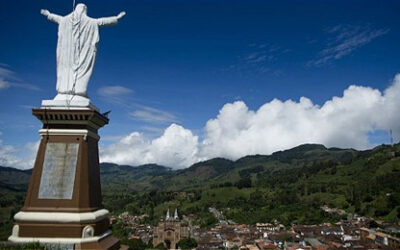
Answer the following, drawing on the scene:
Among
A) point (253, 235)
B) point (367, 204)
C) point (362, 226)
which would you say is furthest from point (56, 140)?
point (367, 204)

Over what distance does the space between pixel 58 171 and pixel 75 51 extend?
3221 millimetres

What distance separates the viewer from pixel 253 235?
65.5 m

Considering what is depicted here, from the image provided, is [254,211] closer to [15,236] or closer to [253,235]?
[253,235]

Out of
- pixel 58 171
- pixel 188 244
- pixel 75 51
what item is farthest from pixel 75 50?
pixel 188 244

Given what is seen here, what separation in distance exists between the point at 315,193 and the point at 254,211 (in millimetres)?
19863

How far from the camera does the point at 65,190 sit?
27.1 ft

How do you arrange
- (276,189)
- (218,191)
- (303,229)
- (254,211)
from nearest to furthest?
(303,229) → (254,211) → (276,189) → (218,191)

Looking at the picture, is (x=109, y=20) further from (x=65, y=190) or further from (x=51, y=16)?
(x=65, y=190)

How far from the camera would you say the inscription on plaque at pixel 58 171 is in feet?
27.0

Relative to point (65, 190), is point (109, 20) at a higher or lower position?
higher

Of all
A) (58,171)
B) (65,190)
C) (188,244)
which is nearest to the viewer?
(65,190)

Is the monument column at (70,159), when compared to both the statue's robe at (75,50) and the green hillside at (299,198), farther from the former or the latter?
the green hillside at (299,198)

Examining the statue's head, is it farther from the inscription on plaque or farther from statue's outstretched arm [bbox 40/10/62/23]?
the inscription on plaque

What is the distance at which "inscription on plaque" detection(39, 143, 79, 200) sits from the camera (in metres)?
8.24
